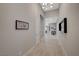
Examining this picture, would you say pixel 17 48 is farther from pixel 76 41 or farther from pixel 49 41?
pixel 76 41

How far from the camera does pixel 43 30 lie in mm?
2307

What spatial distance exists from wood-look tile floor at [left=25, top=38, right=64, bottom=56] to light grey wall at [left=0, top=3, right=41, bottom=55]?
18 cm

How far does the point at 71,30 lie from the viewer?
2.28m

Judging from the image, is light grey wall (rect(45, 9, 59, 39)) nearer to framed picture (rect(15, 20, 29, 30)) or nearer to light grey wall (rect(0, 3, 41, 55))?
light grey wall (rect(0, 3, 41, 55))

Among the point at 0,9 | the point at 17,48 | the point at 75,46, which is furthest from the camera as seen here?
the point at 17,48

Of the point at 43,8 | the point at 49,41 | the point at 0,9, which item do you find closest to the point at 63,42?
the point at 49,41

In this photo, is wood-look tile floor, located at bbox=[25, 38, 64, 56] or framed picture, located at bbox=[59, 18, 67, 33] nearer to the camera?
wood-look tile floor, located at bbox=[25, 38, 64, 56]

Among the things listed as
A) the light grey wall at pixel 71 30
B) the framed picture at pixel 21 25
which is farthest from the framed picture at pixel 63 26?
the framed picture at pixel 21 25

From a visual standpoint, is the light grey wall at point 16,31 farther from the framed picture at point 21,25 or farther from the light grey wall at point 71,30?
the light grey wall at point 71,30

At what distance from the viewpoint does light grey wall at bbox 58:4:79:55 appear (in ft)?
7.00

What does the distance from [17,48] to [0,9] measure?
32.2 inches

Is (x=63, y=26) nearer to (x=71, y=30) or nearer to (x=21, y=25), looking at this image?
(x=71, y=30)

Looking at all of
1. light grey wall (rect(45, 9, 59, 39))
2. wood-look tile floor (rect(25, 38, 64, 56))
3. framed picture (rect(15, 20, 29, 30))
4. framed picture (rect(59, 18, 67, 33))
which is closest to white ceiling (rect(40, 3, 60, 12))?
light grey wall (rect(45, 9, 59, 39))

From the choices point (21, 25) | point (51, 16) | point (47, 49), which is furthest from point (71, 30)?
point (21, 25)
